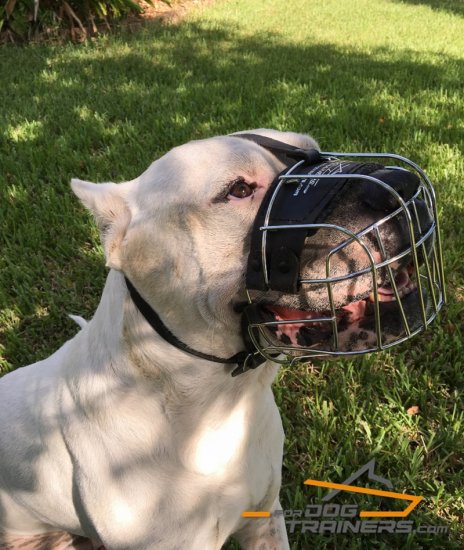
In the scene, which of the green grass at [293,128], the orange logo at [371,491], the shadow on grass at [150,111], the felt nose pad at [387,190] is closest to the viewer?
the felt nose pad at [387,190]

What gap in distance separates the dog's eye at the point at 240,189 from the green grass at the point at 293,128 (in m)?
1.39

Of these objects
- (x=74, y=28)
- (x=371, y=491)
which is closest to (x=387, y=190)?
(x=371, y=491)

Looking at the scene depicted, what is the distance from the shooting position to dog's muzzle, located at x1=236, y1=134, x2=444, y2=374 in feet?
4.63

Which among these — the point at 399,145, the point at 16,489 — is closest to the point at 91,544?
the point at 16,489

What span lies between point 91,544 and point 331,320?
152 centimetres

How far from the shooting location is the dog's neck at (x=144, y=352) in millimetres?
1644

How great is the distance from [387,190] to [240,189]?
42cm

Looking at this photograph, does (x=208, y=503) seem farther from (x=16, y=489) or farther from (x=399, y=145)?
(x=399, y=145)

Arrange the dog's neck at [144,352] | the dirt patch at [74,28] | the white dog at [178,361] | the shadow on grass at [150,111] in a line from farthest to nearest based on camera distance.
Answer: the dirt patch at [74,28], the shadow on grass at [150,111], the dog's neck at [144,352], the white dog at [178,361]

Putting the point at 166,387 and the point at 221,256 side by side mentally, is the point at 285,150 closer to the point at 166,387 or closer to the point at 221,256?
the point at 221,256

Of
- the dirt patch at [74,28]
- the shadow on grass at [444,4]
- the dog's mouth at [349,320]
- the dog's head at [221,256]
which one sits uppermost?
the dog's head at [221,256]

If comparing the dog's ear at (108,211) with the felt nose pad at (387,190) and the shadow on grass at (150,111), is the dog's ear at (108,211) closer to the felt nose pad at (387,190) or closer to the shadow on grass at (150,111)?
the felt nose pad at (387,190)

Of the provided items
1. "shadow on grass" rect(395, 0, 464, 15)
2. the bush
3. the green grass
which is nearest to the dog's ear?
the green grass

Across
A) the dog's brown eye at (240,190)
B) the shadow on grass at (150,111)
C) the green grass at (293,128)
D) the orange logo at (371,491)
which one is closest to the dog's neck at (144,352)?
the dog's brown eye at (240,190)
